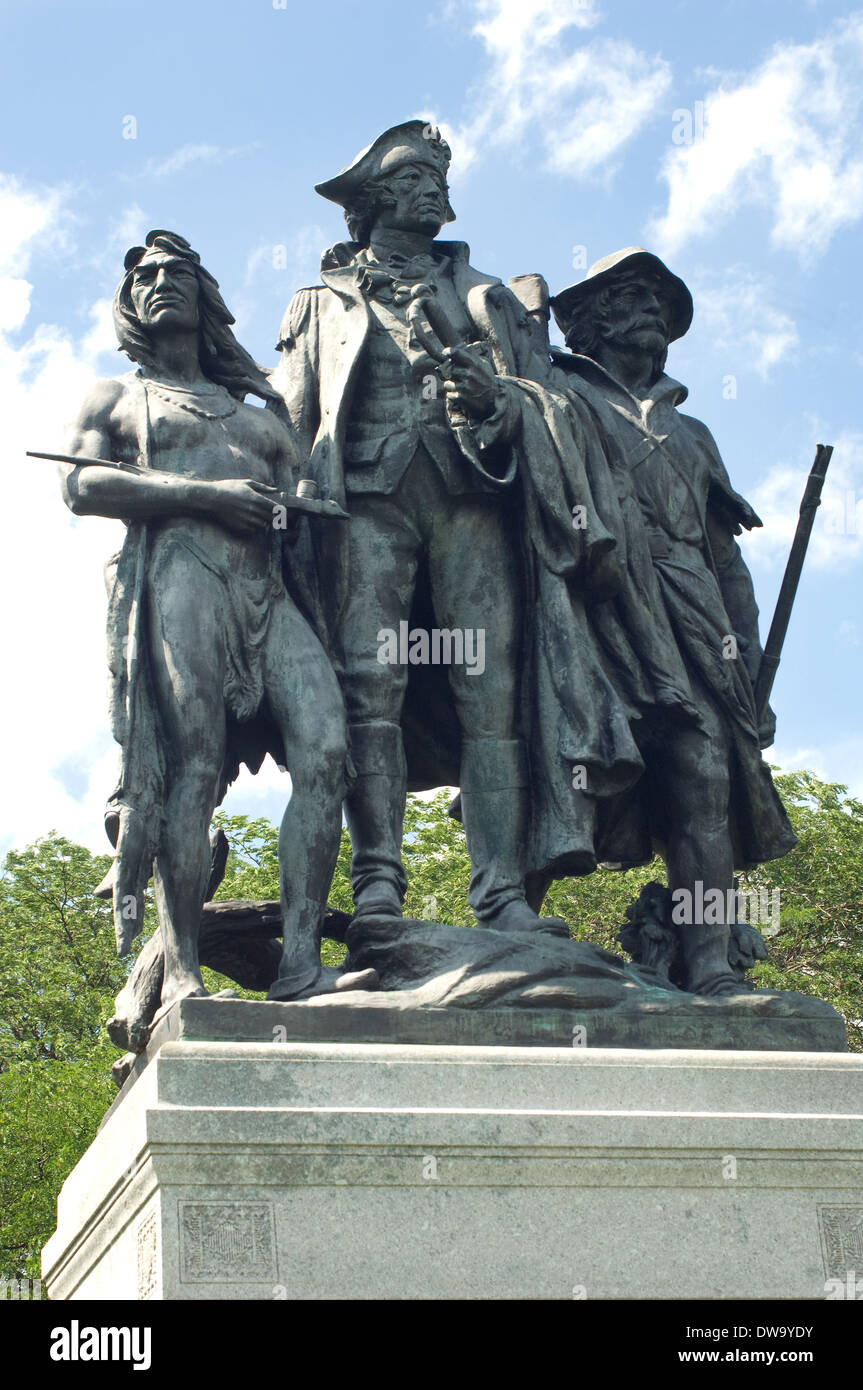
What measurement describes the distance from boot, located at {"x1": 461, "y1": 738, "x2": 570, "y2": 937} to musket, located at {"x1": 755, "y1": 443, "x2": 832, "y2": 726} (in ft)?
5.08

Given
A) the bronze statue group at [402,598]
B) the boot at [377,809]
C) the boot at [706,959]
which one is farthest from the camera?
the boot at [706,959]

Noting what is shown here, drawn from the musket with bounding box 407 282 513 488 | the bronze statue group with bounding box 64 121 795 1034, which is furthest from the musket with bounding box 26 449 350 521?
the musket with bounding box 407 282 513 488

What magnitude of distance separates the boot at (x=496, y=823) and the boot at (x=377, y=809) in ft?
1.16

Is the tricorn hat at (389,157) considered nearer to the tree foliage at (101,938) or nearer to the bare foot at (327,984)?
the bare foot at (327,984)

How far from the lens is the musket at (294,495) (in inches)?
358

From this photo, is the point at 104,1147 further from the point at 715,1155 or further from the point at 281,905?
the point at 715,1155

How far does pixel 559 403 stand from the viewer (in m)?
10.0

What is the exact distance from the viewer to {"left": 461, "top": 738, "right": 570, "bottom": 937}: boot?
932 centimetres

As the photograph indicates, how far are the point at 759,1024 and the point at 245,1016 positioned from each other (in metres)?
2.32

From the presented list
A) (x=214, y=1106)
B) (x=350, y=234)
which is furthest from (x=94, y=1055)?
(x=214, y=1106)

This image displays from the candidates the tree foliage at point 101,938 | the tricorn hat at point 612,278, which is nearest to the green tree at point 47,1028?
the tree foliage at point 101,938

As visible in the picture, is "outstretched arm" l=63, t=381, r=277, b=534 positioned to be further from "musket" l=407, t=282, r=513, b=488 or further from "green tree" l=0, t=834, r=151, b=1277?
"green tree" l=0, t=834, r=151, b=1277

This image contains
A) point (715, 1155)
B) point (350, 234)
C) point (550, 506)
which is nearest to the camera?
point (715, 1155)

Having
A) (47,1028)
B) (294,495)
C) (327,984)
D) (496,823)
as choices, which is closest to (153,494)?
(294,495)
